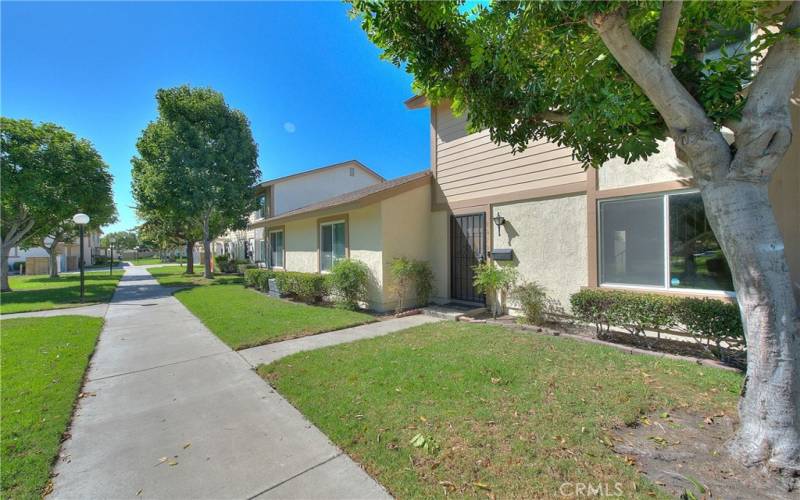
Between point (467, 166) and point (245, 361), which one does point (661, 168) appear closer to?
point (467, 166)

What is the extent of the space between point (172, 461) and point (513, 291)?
21.4 feet

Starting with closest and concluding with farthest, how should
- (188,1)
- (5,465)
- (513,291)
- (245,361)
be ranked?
(5,465)
(245,361)
(188,1)
(513,291)

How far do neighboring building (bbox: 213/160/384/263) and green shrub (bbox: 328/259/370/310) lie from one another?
429 inches

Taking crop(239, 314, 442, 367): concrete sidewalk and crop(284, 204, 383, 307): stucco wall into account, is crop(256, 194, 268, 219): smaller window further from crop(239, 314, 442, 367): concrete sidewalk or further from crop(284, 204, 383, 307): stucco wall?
crop(239, 314, 442, 367): concrete sidewalk

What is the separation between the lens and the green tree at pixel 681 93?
8.08 ft

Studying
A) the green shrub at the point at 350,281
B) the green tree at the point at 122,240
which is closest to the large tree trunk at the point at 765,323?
the green shrub at the point at 350,281

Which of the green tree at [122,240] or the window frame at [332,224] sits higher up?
the green tree at [122,240]

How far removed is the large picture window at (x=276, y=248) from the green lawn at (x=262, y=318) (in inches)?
162

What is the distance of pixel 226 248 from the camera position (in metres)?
31.3

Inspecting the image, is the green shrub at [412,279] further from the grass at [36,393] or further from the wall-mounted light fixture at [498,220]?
the grass at [36,393]

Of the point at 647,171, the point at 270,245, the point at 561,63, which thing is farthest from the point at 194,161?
the point at 647,171

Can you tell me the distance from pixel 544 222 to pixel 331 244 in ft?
22.9

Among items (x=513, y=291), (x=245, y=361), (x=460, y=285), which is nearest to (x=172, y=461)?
(x=245, y=361)

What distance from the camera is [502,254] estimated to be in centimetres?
776
